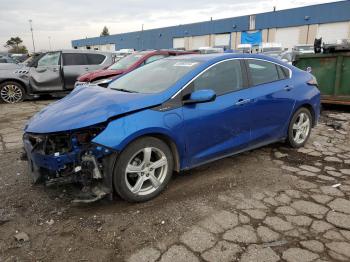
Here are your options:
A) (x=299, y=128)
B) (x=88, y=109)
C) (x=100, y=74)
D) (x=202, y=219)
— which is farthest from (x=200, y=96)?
Answer: (x=100, y=74)

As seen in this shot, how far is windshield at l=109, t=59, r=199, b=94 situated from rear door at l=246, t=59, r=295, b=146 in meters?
0.93

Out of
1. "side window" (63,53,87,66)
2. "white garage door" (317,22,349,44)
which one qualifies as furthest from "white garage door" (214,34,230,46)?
"side window" (63,53,87,66)

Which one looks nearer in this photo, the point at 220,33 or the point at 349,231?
the point at 349,231

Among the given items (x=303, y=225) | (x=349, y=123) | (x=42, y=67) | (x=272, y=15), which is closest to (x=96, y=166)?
(x=303, y=225)

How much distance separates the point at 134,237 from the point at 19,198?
1.61m

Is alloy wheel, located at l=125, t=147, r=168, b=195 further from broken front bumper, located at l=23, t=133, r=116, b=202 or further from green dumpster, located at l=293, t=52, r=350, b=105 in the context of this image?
green dumpster, located at l=293, t=52, r=350, b=105

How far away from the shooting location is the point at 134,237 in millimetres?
3086

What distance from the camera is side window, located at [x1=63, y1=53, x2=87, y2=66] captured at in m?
11.8

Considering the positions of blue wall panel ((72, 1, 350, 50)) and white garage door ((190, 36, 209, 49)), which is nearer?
blue wall panel ((72, 1, 350, 50))

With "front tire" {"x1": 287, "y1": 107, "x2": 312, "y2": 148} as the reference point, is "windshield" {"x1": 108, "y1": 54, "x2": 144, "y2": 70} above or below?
above

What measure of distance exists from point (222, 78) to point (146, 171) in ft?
5.16

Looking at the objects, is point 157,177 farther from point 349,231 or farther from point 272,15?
point 272,15

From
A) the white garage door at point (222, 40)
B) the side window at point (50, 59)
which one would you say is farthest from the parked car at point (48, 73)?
the white garage door at point (222, 40)

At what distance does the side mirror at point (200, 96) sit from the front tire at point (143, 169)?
1.89 ft
